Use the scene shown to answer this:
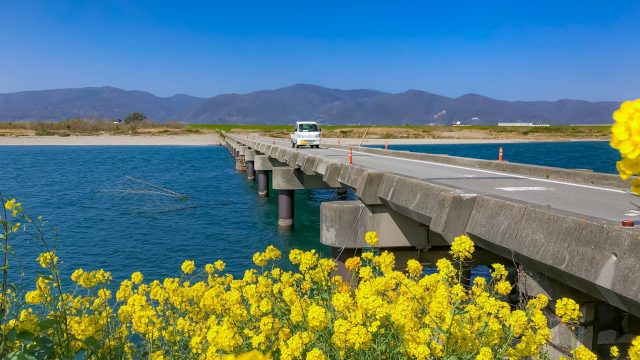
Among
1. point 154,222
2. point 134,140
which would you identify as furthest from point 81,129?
point 154,222

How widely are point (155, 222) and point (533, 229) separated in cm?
2115

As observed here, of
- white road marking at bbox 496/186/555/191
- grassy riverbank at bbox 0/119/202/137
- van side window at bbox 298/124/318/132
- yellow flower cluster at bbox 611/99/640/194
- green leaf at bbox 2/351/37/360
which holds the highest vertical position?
yellow flower cluster at bbox 611/99/640/194

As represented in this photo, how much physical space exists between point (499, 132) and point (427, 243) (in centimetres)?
16769

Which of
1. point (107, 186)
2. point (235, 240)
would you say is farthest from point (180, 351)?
point (107, 186)

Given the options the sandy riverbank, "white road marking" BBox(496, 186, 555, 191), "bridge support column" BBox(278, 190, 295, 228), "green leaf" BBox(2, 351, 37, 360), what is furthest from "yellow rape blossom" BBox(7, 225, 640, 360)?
the sandy riverbank

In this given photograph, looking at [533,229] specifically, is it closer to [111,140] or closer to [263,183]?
[263,183]

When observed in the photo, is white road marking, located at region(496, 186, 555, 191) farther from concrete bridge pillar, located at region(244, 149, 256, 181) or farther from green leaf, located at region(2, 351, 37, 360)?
concrete bridge pillar, located at region(244, 149, 256, 181)

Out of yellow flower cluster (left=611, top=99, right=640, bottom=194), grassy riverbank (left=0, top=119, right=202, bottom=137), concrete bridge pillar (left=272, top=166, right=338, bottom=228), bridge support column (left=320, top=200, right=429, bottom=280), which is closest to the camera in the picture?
yellow flower cluster (left=611, top=99, right=640, bottom=194)

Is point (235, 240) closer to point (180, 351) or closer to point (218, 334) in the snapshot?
point (180, 351)

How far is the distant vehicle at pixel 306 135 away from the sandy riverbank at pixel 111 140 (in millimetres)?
76897

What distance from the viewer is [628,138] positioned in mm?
1398

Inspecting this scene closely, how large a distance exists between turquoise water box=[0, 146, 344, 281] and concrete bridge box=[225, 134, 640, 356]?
248 inches

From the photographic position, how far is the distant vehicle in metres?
36.8

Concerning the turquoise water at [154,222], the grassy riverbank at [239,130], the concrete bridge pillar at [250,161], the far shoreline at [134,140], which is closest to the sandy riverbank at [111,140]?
the far shoreline at [134,140]
